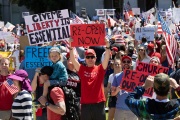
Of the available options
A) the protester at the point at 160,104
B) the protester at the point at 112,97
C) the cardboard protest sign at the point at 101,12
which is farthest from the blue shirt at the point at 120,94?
the cardboard protest sign at the point at 101,12

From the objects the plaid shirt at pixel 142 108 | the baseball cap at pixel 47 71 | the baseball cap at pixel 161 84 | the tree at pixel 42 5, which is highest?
the tree at pixel 42 5

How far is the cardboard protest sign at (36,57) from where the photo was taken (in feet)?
27.2

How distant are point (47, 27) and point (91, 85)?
3.60m

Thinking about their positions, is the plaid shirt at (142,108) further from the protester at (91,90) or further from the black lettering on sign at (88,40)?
the black lettering on sign at (88,40)

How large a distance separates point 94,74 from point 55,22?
145 inches

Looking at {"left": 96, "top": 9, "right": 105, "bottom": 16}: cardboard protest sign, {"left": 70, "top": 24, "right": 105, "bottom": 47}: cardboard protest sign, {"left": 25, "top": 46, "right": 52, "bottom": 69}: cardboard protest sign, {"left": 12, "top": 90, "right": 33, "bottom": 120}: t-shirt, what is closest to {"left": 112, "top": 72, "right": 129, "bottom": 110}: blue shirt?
{"left": 70, "top": 24, "right": 105, "bottom": 47}: cardboard protest sign

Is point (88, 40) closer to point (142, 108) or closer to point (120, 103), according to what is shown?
point (120, 103)

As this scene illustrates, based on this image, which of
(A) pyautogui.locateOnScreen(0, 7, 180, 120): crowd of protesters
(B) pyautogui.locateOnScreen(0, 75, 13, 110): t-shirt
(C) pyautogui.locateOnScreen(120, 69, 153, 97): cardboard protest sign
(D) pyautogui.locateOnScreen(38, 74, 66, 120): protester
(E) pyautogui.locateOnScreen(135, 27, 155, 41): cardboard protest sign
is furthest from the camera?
(E) pyautogui.locateOnScreen(135, 27, 155, 41): cardboard protest sign

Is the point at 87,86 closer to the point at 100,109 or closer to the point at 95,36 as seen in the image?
the point at 100,109

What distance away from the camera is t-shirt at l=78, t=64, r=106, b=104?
6.25 m

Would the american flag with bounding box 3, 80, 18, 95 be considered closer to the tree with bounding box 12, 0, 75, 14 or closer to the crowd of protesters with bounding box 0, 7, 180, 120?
the crowd of protesters with bounding box 0, 7, 180, 120

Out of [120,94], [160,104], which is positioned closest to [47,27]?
[120,94]

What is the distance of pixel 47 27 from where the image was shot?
961cm

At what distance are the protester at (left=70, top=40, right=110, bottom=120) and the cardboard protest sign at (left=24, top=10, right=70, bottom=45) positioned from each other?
3.18 m
